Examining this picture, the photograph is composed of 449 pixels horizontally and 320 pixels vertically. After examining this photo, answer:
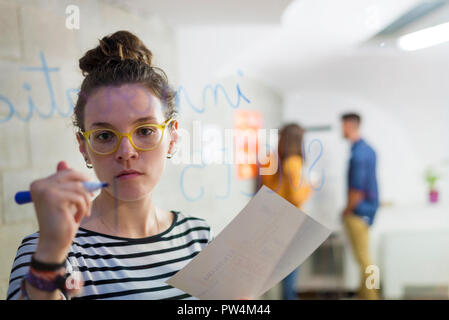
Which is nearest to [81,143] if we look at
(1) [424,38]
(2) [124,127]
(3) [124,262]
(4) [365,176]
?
(2) [124,127]

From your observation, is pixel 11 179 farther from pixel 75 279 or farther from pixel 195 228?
pixel 195 228

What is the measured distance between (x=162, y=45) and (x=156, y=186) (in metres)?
0.26

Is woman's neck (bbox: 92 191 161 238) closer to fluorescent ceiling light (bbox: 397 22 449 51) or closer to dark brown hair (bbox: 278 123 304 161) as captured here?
dark brown hair (bbox: 278 123 304 161)

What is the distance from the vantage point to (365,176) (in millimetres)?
736

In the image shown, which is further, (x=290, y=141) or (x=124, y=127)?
(x=290, y=141)

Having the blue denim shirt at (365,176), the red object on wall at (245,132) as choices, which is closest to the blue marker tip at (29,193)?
the red object on wall at (245,132)

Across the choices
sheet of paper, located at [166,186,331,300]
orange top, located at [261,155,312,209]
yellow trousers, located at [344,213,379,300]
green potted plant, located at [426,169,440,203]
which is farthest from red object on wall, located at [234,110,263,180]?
green potted plant, located at [426,169,440,203]

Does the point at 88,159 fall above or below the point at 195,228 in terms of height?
above

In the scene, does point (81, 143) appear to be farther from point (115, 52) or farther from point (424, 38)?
→ point (424, 38)

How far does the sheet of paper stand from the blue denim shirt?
0.81ft

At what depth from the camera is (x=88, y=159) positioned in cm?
56

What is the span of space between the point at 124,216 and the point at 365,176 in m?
0.48
